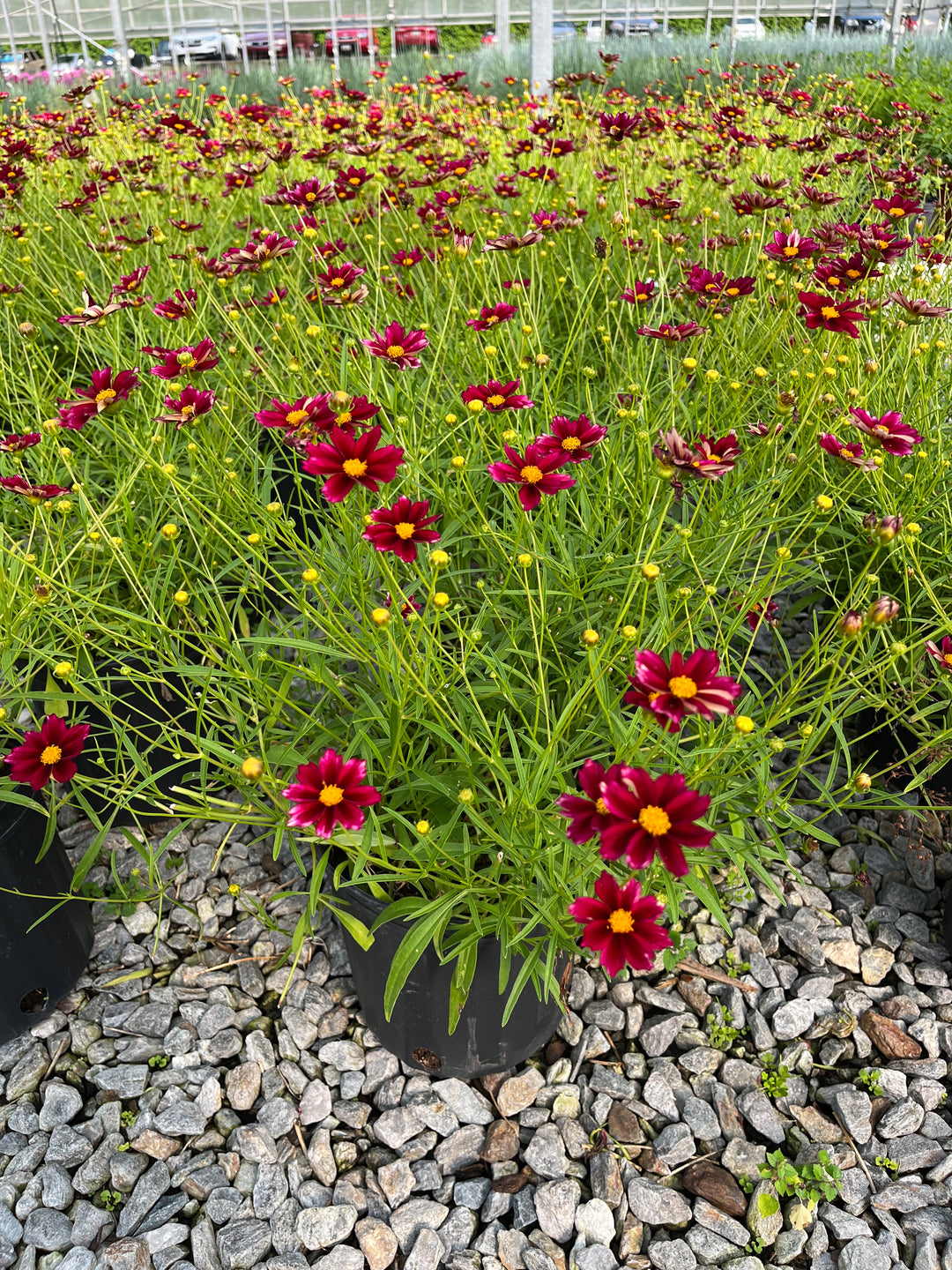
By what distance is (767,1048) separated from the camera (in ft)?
5.46

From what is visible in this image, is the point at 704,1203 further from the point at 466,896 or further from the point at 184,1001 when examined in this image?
the point at 184,1001

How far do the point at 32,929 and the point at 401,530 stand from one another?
1086 millimetres

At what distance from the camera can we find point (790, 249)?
192cm

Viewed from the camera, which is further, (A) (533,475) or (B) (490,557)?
(B) (490,557)

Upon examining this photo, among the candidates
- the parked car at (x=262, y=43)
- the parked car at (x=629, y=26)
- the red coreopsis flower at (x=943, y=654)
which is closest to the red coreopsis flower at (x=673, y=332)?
the red coreopsis flower at (x=943, y=654)

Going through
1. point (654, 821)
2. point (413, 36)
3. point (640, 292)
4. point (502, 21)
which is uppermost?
point (413, 36)

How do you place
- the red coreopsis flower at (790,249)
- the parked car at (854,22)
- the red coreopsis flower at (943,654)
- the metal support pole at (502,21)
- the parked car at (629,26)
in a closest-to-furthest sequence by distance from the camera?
the red coreopsis flower at (943,654)
the red coreopsis flower at (790,249)
the metal support pole at (502,21)
the parked car at (629,26)
the parked car at (854,22)

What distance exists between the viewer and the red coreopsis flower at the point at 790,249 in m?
1.87

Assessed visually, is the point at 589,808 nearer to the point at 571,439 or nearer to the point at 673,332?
the point at 571,439

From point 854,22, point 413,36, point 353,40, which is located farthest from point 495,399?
point 854,22

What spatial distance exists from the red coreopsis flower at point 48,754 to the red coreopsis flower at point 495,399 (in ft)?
2.47

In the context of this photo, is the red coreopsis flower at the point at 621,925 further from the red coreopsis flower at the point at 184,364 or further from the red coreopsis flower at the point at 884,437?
the red coreopsis flower at the point at 184,364

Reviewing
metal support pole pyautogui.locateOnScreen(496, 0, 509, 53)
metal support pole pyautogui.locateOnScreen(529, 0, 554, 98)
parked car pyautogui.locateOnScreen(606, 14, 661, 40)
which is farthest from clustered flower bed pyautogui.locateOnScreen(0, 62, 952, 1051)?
parked car pyautogui.locateOnScreen(606, 14, 661, 40)

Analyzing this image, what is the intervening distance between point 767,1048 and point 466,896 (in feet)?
2.35
